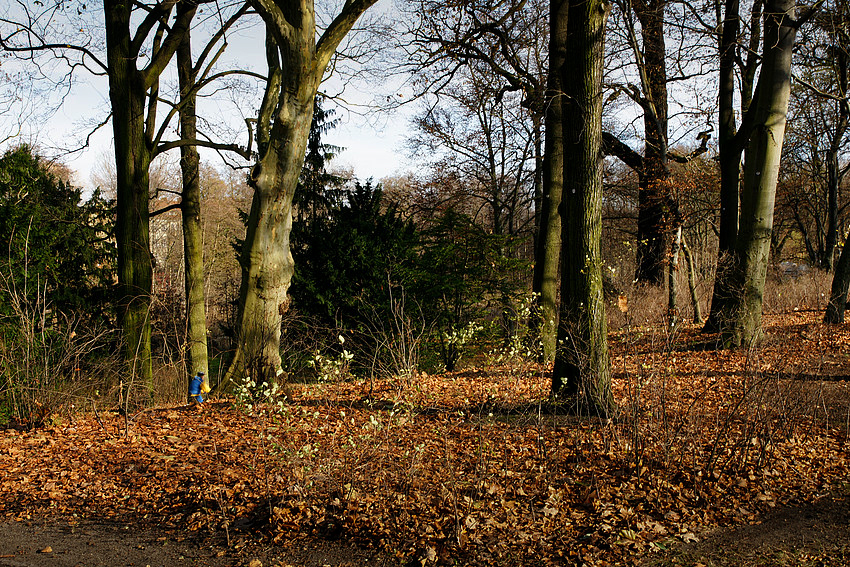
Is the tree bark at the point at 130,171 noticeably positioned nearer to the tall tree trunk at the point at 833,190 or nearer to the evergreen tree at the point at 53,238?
the evergreen tree at the point at 53,238

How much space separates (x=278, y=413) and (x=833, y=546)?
176 inches

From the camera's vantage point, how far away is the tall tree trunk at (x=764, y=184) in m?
10.6

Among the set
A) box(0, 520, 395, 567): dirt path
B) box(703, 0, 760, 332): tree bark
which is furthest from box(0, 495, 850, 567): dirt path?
box(703, 0, 760, 332): tree bark

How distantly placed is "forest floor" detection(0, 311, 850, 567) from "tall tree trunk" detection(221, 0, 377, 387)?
1697mm

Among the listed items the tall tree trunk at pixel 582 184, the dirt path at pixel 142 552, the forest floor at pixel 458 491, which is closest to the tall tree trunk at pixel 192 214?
the forest floor at pixel 458 491

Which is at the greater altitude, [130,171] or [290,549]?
[130,171]

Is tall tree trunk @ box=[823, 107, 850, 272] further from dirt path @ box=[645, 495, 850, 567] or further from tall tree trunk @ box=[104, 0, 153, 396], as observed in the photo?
tall tree trunk @ box=[104, 0, 153, 396]

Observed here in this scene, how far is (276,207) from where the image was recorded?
8.29 m

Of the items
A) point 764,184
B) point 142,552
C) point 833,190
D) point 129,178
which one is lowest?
point 142,552

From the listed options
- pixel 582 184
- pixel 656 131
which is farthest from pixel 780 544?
pixel 656 131

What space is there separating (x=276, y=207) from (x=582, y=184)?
165 inches

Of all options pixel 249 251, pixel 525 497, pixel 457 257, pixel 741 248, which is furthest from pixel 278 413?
pixel 741 248

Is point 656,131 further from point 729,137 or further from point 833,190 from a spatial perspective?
point 833,190

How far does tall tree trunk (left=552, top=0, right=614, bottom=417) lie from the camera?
21.3 feet
